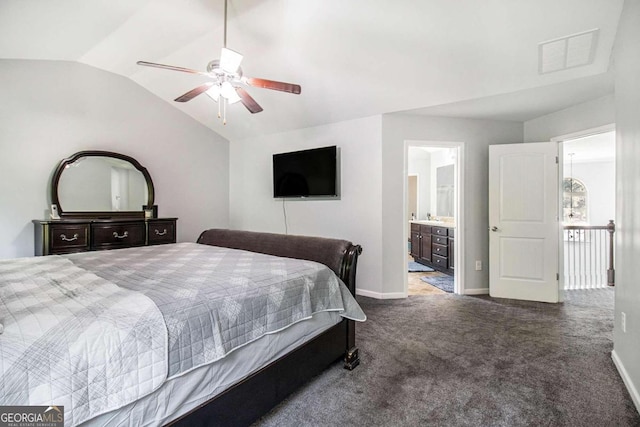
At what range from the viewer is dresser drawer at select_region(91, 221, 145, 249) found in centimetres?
342

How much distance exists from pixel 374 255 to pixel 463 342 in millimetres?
1518

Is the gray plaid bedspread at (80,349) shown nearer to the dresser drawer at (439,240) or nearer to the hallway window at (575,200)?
the dresser drawer at (439,240)

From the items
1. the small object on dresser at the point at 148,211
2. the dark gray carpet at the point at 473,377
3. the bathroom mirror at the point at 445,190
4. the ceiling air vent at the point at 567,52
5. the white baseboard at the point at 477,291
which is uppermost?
the ceiling air vent at the point at 567,52

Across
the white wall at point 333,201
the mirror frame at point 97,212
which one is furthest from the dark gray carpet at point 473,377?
the mirror frame at point 97,212

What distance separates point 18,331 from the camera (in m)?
0.91

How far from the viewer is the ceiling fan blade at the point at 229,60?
2137 millimetres

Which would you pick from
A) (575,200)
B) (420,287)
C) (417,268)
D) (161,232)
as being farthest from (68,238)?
(575,200)

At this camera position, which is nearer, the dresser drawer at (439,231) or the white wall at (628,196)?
the white wall at (628,196)

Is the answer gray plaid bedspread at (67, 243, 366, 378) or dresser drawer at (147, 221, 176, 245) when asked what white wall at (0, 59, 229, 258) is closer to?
dresser drawer at (147, 221, 176, 245)

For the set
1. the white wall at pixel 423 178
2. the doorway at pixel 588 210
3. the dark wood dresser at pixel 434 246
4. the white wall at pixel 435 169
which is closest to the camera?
the doorway at pixel 588 210

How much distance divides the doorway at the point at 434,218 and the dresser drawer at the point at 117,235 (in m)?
3.30

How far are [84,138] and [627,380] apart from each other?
17.7ft

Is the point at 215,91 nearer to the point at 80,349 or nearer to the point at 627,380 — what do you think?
the point at 80,349

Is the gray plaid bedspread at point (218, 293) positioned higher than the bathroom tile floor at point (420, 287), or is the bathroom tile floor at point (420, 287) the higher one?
the gray plaid bedspread at point (218, 293)
